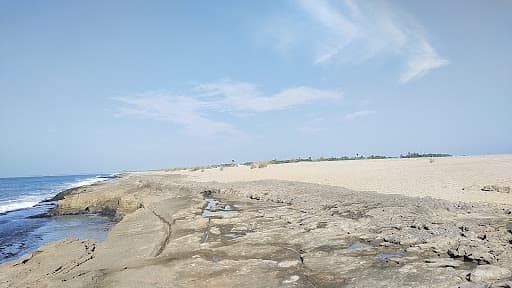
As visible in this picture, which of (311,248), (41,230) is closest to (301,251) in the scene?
(311,248)

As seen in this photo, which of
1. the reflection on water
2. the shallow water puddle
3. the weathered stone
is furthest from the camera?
the shallow water puddle

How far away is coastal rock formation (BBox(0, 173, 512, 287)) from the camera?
570 cm

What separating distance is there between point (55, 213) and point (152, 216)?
11.3 m

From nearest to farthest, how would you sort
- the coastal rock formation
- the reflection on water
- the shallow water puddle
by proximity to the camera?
the coastal rock formation
the reflection on water
the shallow water puddle

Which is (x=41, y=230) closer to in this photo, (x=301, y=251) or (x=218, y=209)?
(x=218, y=209)

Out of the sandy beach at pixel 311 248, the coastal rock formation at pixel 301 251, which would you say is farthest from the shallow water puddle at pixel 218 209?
the coastal rock formation at pixel 301 251

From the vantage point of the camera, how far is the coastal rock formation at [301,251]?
18.7 feet

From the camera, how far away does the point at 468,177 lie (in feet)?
51.1

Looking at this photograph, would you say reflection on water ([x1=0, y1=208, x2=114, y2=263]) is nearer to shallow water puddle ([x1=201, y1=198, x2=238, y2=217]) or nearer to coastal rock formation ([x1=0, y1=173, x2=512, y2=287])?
coastal rock formation ([x1=0, y1=173, x2=512, y2=287])

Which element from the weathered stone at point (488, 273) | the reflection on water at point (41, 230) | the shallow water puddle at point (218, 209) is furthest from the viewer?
the shallow water puddle at point (218, 209)

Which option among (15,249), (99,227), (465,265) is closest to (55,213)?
(99,227)

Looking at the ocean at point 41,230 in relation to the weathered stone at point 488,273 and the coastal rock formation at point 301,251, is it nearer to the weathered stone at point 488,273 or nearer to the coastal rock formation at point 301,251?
the coastal rock formation at point 301,251

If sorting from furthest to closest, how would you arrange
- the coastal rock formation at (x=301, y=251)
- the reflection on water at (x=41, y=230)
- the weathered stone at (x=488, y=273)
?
1. the reflection on water at (x=41, y=230)
2. the coastal rock formation at (x=301, y=251)
3. the weathered stone at (x=488, y=273)

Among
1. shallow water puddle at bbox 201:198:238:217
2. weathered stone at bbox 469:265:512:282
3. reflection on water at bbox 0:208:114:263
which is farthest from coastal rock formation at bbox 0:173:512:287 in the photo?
reflection on water at bbox 0:208:114:263
